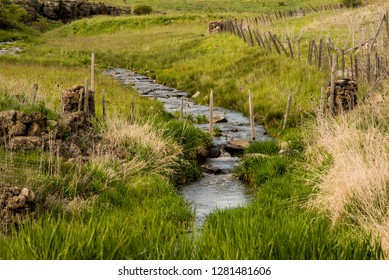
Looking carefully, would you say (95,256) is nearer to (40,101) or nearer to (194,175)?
(194,175)

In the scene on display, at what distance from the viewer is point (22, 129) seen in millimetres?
13344

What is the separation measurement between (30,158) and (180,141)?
5701 millimetres

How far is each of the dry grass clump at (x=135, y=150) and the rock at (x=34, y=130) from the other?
4.91 ft

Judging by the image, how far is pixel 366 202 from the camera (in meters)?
8.92

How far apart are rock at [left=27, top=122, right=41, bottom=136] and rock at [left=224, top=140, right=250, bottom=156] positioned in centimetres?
675

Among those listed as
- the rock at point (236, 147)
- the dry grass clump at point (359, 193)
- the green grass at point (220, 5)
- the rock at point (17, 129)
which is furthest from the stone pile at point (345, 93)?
the green grass at point (220, 5)

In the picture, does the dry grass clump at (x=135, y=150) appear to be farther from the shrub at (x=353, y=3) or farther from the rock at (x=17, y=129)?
the shrub at (x=353, y=3)

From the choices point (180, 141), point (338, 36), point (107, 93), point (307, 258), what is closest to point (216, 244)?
point (307, 258)

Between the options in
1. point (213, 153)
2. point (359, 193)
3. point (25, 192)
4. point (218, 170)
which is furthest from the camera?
point (213, 153)

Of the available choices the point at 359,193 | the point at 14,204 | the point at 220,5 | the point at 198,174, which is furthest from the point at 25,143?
the point at 220,5

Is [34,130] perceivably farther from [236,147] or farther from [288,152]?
[236,147]

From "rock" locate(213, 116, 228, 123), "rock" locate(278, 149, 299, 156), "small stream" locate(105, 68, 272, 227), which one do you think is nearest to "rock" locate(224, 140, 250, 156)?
"small stream" locate(105, 68, 272, 227)

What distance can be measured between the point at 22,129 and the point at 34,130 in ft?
0.91

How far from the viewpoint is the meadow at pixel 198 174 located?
6.59m
